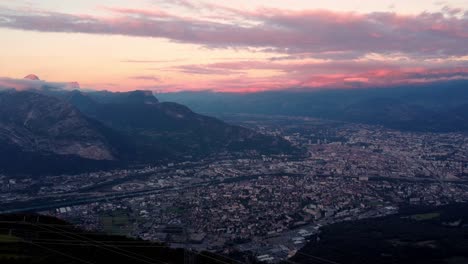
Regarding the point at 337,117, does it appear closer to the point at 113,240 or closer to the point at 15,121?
the point at 15,121

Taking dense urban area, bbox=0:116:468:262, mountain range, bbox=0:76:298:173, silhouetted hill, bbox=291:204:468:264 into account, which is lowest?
dense urban area, bbox=0:116:468:262

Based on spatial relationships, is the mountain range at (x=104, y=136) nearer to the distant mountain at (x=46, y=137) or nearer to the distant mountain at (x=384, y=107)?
the distant mountain at (x=46, y=137)

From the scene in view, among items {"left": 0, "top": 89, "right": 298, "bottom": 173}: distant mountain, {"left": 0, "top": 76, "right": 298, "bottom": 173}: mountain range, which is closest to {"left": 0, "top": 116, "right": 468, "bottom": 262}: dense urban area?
{"left": 0, "top": 76, "right": 298, "bottom": 173}: mountain range

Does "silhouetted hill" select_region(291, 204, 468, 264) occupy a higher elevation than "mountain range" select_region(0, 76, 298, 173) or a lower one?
lower

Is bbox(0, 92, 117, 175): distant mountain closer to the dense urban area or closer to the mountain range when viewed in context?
A: the mountain range

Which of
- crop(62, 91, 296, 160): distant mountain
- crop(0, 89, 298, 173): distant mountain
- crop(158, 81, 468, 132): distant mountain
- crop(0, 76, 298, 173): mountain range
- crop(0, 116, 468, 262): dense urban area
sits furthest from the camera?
crop(158, 81, 468, 132): distant mountain

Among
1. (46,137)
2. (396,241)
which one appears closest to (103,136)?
(46,137)
